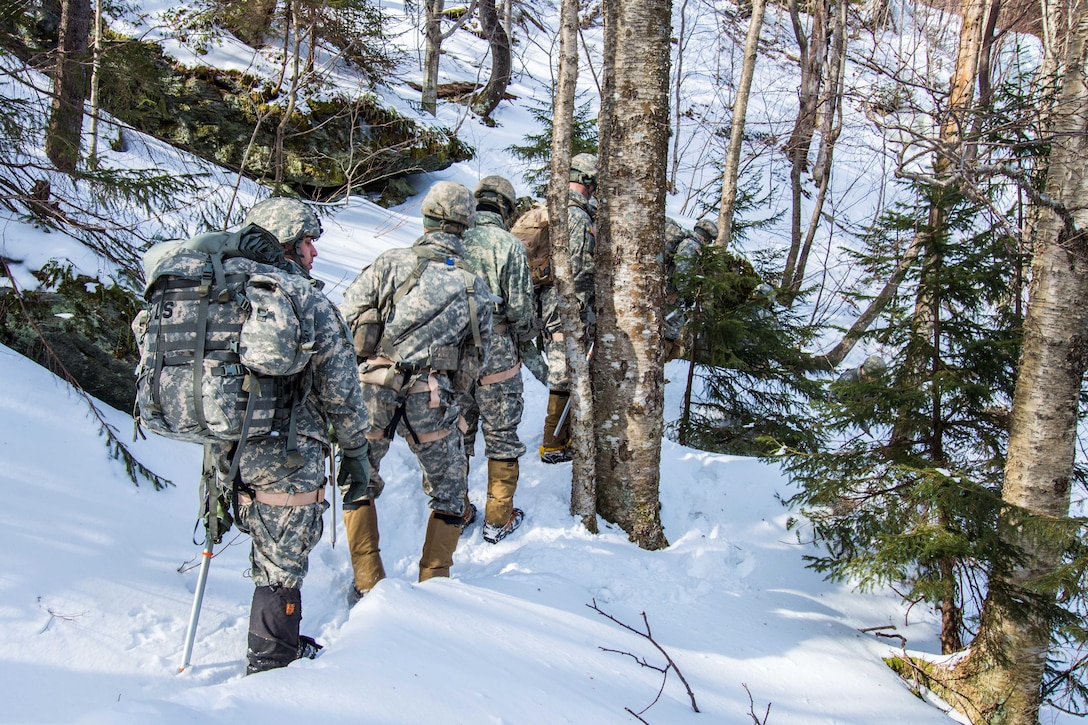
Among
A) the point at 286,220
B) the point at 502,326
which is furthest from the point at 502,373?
the point at 286,220

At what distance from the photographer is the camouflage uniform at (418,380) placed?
12.6ft

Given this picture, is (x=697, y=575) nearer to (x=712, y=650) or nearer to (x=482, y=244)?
(x=712, y=650)

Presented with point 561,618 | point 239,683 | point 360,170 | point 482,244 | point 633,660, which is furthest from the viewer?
point 360,170

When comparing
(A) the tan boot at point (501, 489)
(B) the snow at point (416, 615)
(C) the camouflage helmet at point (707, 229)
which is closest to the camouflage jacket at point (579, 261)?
(B) the snow at point (416, 615)

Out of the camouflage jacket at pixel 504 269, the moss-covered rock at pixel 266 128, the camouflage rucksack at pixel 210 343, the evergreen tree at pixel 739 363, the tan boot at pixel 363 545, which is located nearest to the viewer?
the camouflage rucksack at pixel 210 343

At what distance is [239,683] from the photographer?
6.74 ft

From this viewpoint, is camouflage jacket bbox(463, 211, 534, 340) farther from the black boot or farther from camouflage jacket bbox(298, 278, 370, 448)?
the black boot

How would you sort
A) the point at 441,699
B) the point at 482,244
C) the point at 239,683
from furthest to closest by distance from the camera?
1. the point at 482,244
2. the point at 441,699
3. the point at 239,683

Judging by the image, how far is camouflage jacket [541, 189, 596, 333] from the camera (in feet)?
18.6

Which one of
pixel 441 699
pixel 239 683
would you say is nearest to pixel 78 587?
pixel 239 683

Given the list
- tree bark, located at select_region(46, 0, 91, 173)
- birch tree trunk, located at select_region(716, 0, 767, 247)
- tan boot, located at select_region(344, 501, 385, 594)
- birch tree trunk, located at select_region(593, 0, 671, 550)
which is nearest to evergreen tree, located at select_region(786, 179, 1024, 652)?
birch tree trunk, located at select_region(593, 0, 671, 550)

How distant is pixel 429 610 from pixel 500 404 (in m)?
1.94

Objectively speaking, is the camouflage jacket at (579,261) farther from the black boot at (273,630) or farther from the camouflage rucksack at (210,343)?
the black boot at (273,630)

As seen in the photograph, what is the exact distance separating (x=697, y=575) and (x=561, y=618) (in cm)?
143
